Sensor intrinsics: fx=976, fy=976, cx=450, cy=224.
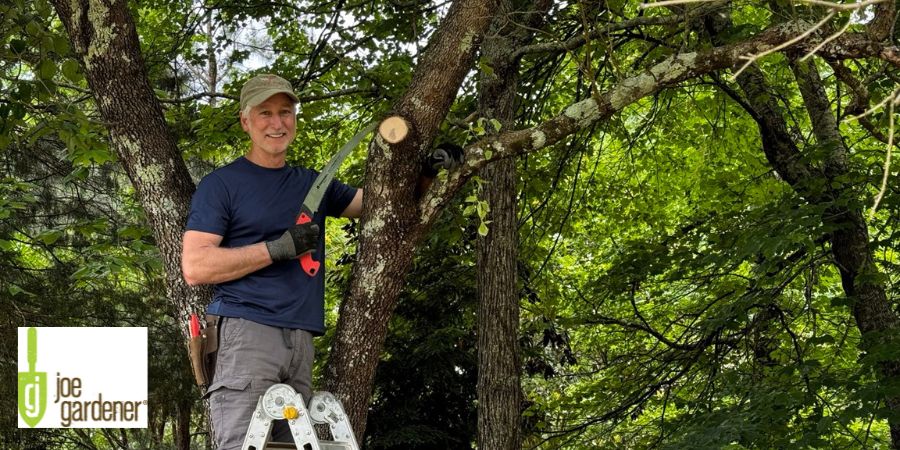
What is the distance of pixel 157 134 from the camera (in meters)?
3.36

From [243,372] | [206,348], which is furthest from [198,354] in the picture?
[243,372]

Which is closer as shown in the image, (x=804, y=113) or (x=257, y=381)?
(x=257, y=381)

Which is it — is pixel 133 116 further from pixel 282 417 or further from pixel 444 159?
pixel 282 417

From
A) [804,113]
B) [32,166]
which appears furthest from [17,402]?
[804,113]

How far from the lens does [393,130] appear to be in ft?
10.4

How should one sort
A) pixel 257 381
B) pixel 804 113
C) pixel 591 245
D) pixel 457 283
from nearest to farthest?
pixel 257 381 < pixel 457 283 < pixel 804 113 < pixel 591 245

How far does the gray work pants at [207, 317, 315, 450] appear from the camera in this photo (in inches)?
113

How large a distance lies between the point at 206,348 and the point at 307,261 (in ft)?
1.36

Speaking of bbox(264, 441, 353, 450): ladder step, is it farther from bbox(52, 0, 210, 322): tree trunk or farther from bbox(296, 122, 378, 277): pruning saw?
bbox(52, 0, 210, 322): tree trunk

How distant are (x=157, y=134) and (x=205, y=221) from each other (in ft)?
1.83

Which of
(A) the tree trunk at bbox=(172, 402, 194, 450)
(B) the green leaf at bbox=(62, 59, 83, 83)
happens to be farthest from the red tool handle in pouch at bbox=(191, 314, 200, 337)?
(A) the tree trunk at bbox=(172, 402, 194, 450)

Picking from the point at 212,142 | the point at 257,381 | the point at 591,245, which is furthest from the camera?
the point at 591,245

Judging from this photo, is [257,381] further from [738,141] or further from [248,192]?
[738,141]

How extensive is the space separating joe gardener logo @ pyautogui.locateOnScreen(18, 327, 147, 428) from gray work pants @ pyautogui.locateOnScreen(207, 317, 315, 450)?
314 inches
